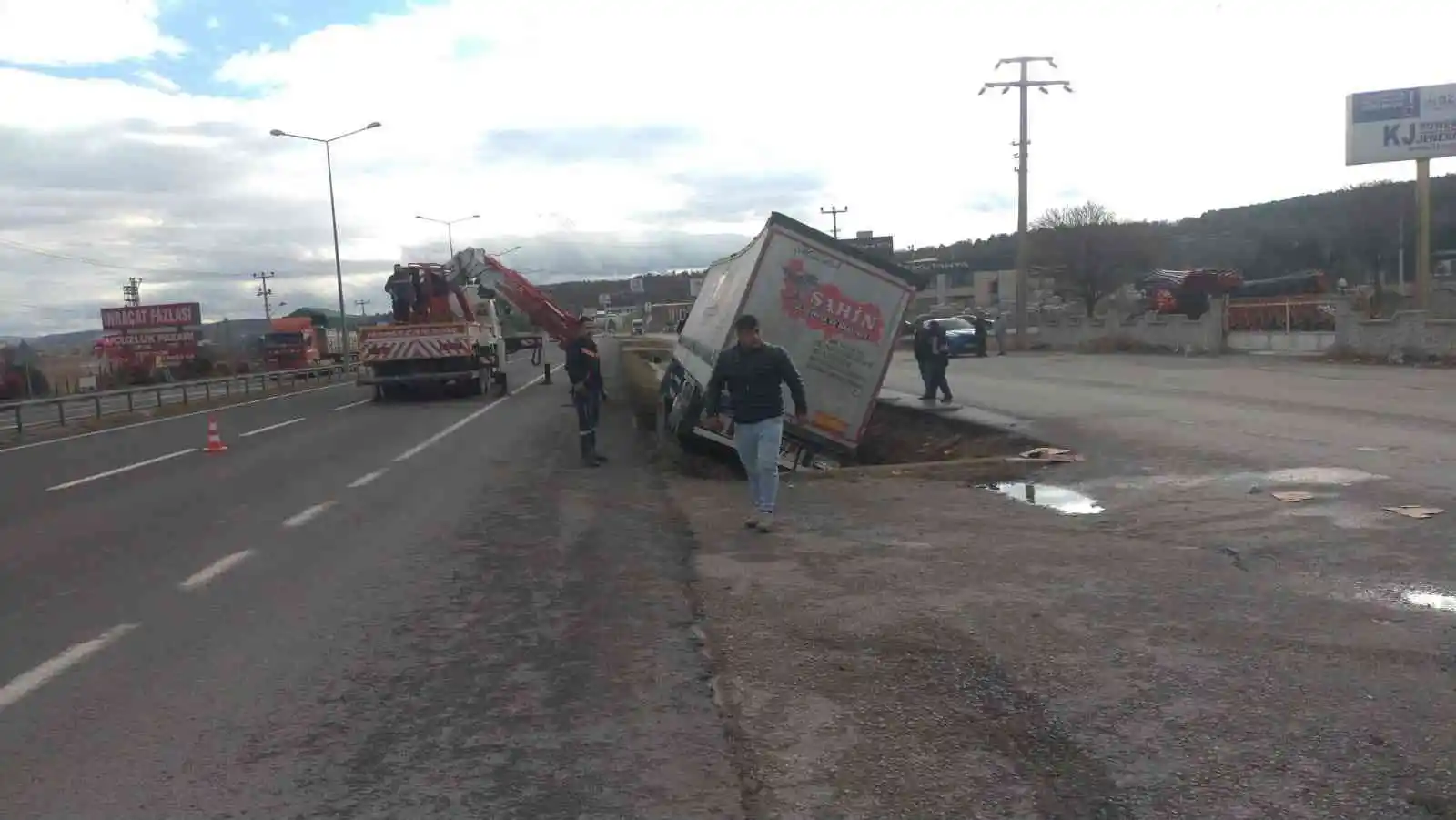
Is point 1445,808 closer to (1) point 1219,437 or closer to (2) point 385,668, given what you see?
(2) point 385,668

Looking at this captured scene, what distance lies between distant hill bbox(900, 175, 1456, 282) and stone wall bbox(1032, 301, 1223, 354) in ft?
87.1

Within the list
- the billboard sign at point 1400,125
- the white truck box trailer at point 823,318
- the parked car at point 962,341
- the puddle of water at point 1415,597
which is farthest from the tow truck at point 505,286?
the billboard sign at point 1400,125

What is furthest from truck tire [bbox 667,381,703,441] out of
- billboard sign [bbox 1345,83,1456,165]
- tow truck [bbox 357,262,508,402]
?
billboard sign [bbox 1345,83,1456,165]

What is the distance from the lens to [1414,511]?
9305 mm

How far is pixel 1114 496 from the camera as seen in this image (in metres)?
10.9

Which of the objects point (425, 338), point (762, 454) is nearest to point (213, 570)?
point (762, 454)

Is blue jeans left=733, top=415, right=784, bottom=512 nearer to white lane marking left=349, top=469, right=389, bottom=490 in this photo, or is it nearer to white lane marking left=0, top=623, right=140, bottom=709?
white lane marking left=0, top=623, right=140, bottom=709

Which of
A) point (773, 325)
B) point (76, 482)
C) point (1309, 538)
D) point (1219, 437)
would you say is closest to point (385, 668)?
point (1309, 538)

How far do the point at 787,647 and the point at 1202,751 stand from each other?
2217 millimetres

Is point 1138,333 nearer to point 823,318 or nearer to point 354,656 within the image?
point 823,318

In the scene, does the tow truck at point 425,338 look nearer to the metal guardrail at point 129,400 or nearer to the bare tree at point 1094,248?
the metal guardrail at point 129,400

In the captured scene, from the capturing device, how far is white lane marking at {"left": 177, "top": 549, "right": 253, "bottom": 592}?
806 cm

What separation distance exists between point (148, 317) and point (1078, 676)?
58.6 meters

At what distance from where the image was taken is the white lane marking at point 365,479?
43.2ft
